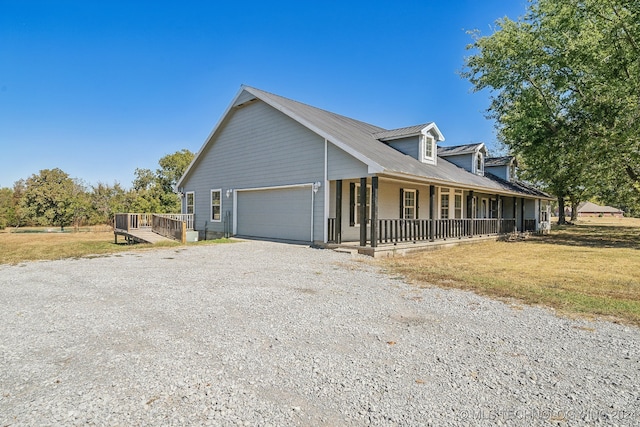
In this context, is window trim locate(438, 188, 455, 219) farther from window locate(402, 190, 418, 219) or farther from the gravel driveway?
the gravel driveway

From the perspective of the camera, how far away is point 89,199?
119 ft

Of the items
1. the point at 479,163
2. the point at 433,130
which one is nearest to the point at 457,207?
the point at 479,163

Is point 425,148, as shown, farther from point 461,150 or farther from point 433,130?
point 461,150

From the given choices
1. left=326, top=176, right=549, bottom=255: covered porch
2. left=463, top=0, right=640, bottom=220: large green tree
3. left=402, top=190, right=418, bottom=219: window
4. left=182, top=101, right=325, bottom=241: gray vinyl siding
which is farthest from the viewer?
left=463, top=0, right=640, bottom=220: large green tree

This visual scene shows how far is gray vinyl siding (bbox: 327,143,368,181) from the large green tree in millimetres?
12481

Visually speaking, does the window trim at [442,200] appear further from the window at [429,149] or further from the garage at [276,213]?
the garage at [276,213]

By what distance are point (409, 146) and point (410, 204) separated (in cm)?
260

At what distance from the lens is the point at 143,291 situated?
6156 mm

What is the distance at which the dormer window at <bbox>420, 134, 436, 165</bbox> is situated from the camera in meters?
15.6

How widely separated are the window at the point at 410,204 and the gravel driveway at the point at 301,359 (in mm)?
9912

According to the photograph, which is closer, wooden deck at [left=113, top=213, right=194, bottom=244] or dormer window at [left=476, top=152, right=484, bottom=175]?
wooden deck at [left=113, top=213, right=194, bottom=244]

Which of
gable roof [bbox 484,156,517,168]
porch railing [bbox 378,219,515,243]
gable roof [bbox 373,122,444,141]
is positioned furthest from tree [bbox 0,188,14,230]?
gable roof [bbox 484,156,517,168]

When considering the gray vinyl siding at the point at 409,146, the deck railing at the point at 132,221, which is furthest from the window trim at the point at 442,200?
the deck railing at the point at 132,221

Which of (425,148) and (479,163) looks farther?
(479,163)
